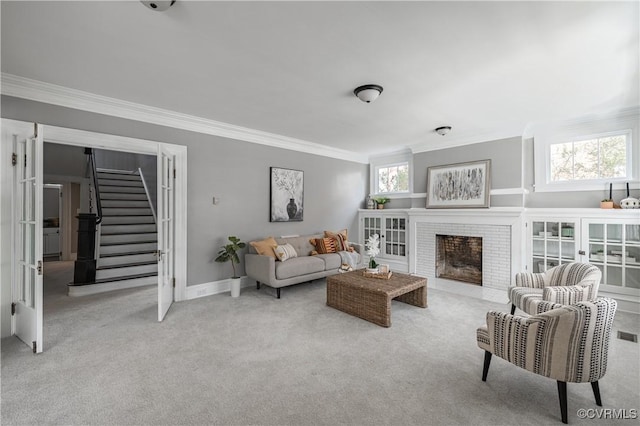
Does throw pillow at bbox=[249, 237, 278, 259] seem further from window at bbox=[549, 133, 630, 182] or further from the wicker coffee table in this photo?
window at bbox=[549, 133, 630, 182]

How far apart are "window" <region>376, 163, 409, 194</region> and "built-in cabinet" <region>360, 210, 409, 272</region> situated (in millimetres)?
687

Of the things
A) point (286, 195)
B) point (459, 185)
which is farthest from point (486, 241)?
point (286, 195)

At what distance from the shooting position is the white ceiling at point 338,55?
1.86m

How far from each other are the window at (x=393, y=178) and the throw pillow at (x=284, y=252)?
9.58 ft

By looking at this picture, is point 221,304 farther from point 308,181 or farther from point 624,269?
point 624,269

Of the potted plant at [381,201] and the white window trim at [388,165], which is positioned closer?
the white window trim at [388,165]

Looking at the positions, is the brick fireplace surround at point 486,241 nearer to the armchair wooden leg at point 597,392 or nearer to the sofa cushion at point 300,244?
the sofa cushion at point 300,244

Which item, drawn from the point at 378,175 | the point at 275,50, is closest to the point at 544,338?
the point at 275,50

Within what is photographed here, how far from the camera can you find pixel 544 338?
5.83ft

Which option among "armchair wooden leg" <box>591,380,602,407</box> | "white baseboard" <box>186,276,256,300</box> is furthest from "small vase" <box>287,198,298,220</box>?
"armchair wooden leg" <box>591,380,602,407</box>

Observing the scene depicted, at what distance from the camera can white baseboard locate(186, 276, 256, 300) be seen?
4.02 m

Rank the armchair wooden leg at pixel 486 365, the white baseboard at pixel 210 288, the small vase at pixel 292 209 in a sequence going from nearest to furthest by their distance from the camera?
the armchair wooden leg at pixel 486 365, the white baseboard at pixel 210 288, the small vase at pixel 292 209

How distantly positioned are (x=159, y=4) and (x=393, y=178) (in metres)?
5.35

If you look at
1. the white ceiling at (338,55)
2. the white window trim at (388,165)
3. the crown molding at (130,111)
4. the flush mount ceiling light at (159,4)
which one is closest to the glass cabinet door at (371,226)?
the white window trim at (388,165)
